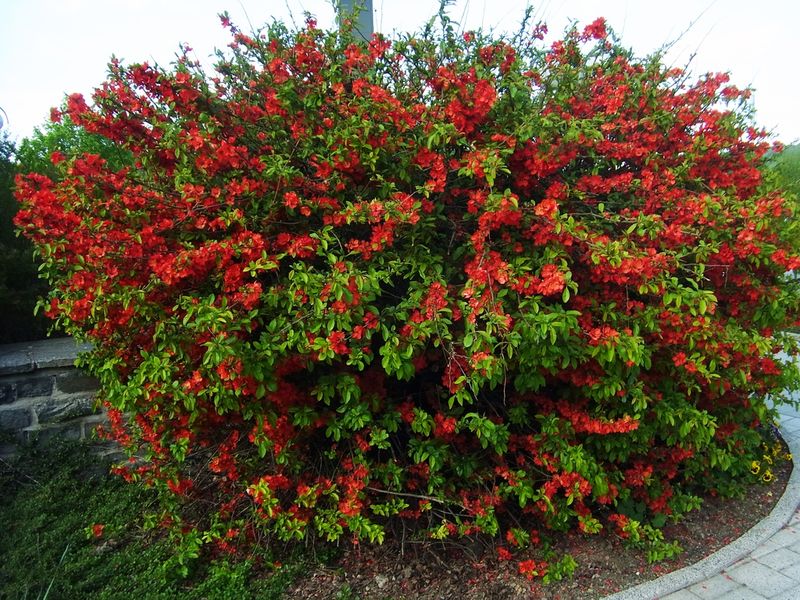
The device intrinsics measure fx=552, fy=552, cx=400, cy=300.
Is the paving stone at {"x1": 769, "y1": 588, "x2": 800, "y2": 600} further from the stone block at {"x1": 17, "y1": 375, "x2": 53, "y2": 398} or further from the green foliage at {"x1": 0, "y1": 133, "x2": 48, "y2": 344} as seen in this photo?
the green foliage at {"x1": 0, "y1": 133, "x2": 48, "y2": 344}

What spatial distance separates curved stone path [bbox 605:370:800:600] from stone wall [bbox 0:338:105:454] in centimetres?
300

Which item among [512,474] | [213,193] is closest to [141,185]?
[213,193]

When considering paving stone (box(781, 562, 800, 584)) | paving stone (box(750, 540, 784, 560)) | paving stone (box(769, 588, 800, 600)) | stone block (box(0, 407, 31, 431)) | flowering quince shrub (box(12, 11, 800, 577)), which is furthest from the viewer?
stone block (box(0, 407, 31, 431))

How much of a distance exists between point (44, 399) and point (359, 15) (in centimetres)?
278

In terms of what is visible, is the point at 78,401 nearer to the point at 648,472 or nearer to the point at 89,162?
the point at 89,162

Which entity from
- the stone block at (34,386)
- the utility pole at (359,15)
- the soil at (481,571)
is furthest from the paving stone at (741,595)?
the stone block at (34,386)

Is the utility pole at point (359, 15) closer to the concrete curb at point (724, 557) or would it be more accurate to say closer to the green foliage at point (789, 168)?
the green foliage at point (789, 168)

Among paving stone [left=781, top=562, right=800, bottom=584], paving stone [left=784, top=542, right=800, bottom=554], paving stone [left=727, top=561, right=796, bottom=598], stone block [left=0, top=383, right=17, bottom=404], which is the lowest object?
paving stone [left=727, top=561, right=796, bottom=598]

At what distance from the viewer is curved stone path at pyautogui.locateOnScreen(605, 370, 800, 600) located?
7.37 ft

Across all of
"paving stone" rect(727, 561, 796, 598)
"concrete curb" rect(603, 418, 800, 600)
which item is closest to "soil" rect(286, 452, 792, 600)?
"concrete curb" rect(603, 418, 800, 600)

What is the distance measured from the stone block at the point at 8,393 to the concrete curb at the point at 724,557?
3267 mm

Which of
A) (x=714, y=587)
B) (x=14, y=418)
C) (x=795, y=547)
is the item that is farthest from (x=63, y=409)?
(x=795, y=547)

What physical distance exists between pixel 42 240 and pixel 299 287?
4.25 feet

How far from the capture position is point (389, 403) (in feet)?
7.78
